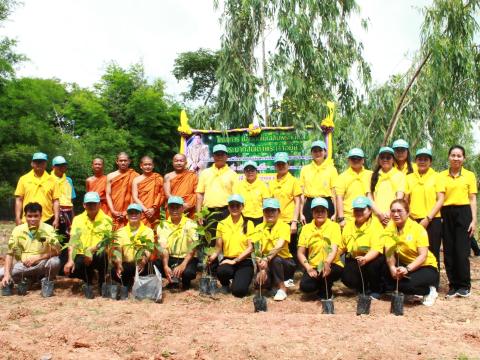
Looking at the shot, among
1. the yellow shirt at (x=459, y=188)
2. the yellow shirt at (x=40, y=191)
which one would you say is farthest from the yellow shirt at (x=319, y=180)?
the yellow shirt at (x=40, y=191)

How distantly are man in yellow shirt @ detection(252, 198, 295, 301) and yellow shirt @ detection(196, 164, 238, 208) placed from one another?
2.85 ft

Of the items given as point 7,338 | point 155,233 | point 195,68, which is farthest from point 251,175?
point 195,68

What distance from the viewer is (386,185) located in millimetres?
5320

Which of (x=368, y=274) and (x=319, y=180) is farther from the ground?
(x=319, y=180)

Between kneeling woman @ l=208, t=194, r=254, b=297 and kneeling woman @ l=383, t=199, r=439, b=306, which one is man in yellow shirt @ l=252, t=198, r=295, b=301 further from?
kneeling woman @ l=383, t=199, r=439, b=306

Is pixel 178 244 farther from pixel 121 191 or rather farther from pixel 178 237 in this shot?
pixel 121 191

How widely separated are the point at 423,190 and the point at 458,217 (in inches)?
16.4

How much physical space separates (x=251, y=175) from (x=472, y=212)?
2.33 meters

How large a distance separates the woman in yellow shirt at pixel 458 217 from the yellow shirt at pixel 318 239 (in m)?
1.09

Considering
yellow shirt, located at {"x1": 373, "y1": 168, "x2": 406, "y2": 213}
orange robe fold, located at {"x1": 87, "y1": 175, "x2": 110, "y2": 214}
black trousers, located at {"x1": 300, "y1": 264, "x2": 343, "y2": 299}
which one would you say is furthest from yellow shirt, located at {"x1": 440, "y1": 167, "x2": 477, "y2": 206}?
orange robe fold, located at {"x1": 87, "y1": 175, "x2": 110, "y2": 214}

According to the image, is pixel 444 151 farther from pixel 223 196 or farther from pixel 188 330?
pixel 188 330

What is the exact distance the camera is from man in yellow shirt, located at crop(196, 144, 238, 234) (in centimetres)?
610

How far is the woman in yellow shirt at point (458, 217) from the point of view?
5066mm

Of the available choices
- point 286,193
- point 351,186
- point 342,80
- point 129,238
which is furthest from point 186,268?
point 342,80
